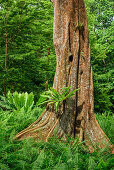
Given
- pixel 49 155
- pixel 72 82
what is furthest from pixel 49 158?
pixel 72 82

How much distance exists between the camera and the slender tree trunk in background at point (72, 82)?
315cm

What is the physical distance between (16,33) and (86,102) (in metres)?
6.05

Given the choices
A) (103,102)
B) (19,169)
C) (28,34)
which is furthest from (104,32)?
(19,169)

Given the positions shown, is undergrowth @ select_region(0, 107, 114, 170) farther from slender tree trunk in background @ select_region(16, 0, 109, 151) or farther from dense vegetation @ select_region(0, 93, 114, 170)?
slender tree trunk in background @ select_region(16, 0, 109, 151)

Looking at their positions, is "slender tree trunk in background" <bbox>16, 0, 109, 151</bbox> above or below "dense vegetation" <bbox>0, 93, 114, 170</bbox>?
above

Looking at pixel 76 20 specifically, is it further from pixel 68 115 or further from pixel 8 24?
pixel 8 24

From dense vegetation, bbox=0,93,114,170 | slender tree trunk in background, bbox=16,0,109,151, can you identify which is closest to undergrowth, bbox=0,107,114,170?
dense vegetation, bbox=0,93,114,170

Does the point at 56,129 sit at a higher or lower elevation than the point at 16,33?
lower

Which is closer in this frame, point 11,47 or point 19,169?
point 19,169

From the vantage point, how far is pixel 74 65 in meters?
3.38

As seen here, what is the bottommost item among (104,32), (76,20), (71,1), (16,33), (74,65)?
(74,65)

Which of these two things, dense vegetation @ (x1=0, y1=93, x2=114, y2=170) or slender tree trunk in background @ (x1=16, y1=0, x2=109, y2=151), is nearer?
dense vegetation @ (x1=0, y1=93, x2=114, y2=170)

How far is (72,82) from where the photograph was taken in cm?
330

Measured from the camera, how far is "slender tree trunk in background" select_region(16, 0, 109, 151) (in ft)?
10.3
